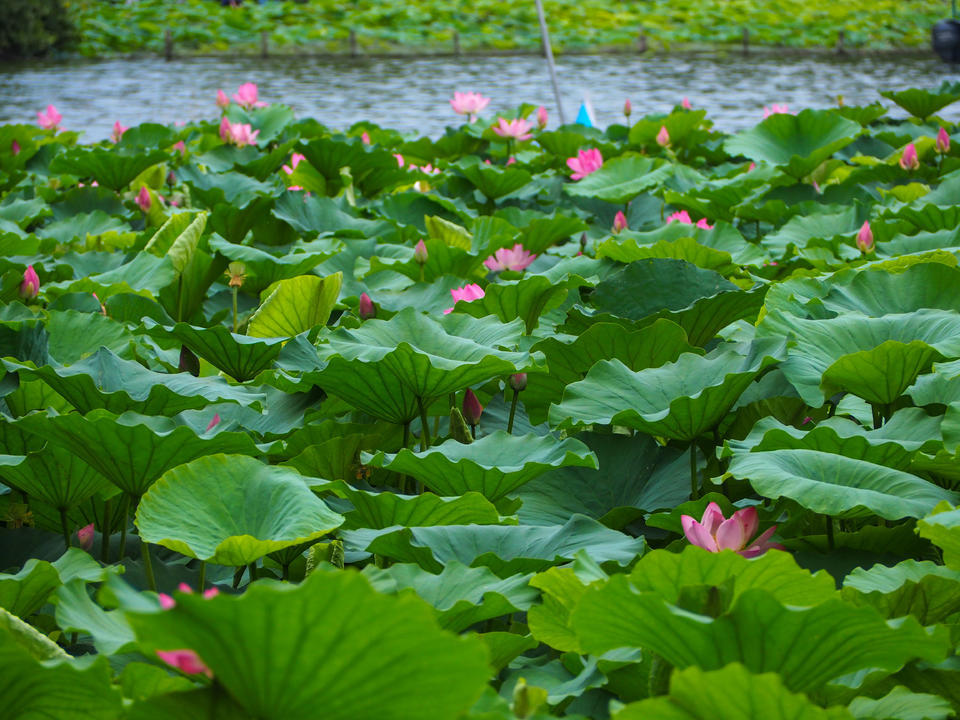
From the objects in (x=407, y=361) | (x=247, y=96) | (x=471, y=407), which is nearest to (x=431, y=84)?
(x=247, y=96)

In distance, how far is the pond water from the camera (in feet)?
32.6

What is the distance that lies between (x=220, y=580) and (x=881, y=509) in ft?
2.07

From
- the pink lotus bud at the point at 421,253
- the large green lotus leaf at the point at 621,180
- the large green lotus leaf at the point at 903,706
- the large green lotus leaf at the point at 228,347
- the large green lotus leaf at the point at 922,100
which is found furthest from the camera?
the large green lotus leaf at the point at 922,100

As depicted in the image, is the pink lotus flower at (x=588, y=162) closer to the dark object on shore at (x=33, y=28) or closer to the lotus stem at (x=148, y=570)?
the lotus stem at (x=148, y=570)

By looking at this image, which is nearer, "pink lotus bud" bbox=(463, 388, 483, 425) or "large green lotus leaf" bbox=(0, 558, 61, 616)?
"large green lotus leaf" bbox=(0, 558, 61, 616)

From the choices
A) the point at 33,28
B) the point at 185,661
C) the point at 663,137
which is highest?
the point at 185,661

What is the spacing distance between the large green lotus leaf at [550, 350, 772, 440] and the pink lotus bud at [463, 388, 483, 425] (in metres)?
0.13

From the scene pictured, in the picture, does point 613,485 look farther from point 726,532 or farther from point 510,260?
point 510,260

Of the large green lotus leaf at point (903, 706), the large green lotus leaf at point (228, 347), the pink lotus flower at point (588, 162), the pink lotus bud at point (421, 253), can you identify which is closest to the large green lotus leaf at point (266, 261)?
the pink lotus bud at point (421, 253)

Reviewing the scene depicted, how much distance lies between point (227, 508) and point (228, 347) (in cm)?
49

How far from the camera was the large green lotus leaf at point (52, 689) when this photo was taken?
0.69 meters

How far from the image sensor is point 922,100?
146 inches

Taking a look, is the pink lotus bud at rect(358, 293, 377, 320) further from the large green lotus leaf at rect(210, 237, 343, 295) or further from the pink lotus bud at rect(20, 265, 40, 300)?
the pink lotus bud at rect(20, 265, 40, 300)

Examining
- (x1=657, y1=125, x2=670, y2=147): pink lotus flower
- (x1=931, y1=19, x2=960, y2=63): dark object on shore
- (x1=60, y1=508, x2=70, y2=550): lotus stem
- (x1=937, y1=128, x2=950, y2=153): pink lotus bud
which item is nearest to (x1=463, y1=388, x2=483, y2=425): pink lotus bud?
(x1=60, y1=508, x2=70, y2=550): lotus stem
